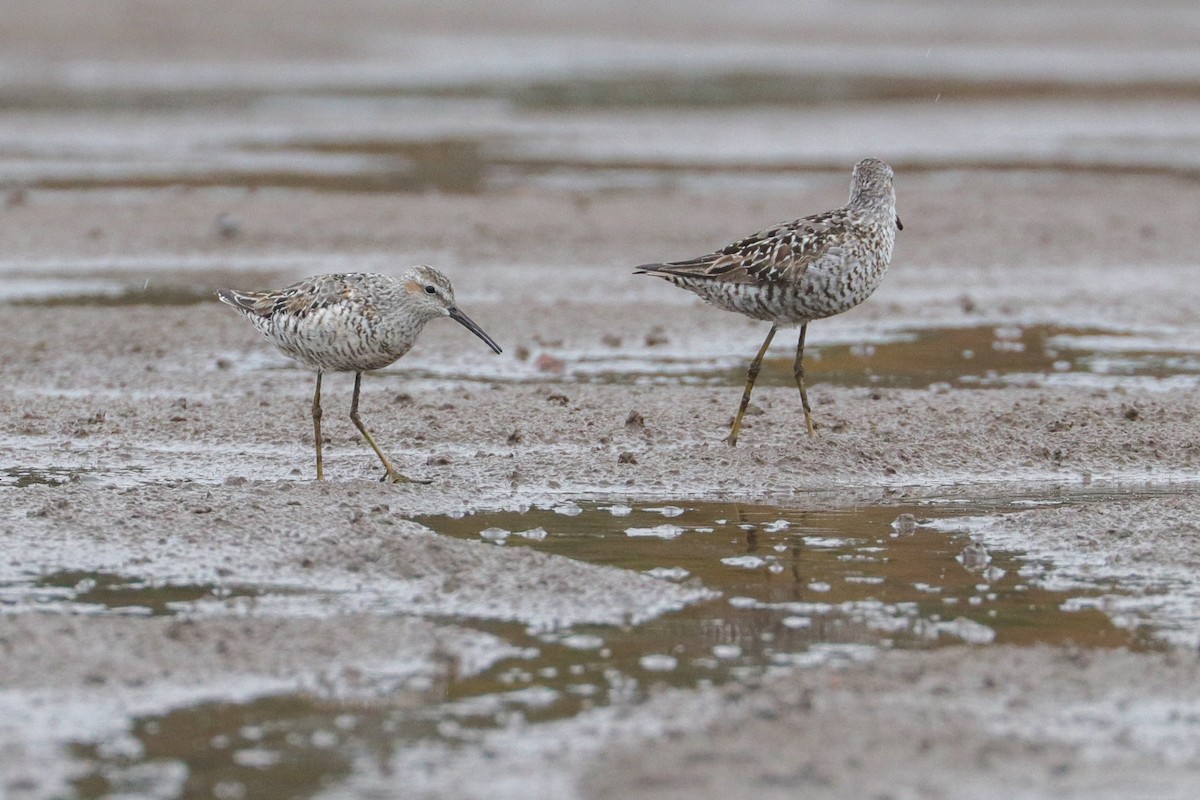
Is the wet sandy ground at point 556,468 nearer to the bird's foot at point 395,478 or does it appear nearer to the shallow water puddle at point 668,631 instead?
the shallow water puddle at point 668,631

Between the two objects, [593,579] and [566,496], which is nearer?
[593,579]

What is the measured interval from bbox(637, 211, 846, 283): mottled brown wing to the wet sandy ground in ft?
3.63

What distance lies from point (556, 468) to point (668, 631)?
325cm

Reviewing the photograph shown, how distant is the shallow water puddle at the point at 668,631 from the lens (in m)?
6.55

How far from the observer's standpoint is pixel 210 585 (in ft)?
28.1

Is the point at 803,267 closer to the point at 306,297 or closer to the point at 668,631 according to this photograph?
the point at 306,297

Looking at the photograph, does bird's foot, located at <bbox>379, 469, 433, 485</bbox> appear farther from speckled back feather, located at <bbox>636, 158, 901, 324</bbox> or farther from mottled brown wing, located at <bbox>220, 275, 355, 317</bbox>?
speckled back feather, located at <bbox>636, 158, 901, 324</bbox>

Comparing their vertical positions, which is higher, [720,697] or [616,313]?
[616,313]

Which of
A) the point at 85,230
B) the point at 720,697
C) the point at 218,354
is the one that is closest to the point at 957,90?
the point at 85,230

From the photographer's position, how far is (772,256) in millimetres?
11297

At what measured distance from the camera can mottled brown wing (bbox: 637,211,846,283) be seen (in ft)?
36.9

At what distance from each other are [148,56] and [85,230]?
2158cm

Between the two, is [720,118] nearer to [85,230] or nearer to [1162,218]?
[1162,218]

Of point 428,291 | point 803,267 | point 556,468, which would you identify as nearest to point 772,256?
point 803,267
